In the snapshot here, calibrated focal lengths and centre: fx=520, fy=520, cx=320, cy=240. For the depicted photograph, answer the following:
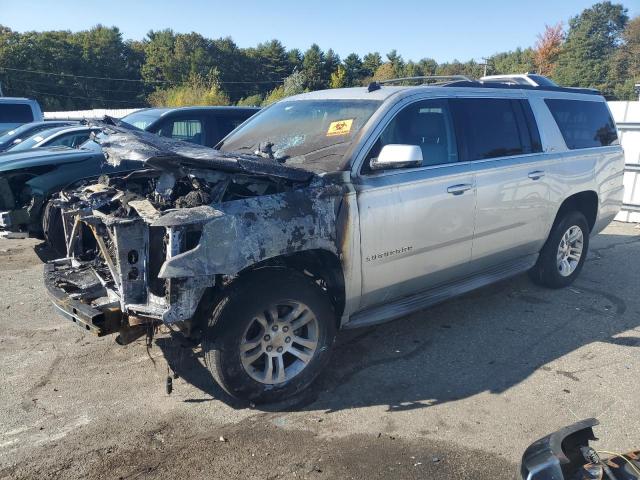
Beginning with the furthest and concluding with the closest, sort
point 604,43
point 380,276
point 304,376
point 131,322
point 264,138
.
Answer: point 604,43 → point 264,138 → point 380,276 → point 304,376 → point 131,322

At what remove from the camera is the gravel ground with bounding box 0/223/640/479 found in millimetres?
2879

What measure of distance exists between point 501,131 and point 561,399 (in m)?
2.38

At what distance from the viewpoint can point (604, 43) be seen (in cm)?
6894

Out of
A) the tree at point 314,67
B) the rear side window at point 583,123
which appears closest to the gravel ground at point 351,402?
the rear side window at point 583,123

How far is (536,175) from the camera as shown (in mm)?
4867

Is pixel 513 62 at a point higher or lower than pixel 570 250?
higher

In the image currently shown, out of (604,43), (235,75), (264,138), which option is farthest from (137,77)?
(264,138)

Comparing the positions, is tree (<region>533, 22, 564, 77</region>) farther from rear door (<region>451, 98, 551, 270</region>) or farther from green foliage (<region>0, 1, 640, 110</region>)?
rear door (<region>451, 98, 551, 270</region>)

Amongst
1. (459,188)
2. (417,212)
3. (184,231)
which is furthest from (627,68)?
(184,231)

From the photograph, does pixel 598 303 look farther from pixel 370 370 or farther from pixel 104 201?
pixel 104 201

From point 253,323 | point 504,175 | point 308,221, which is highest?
point 504,175

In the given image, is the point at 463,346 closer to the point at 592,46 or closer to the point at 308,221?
the point at 308,221

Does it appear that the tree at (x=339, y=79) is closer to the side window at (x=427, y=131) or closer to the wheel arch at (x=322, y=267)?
the side window at (x=427, y=131)

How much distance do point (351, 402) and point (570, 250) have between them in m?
3.55
